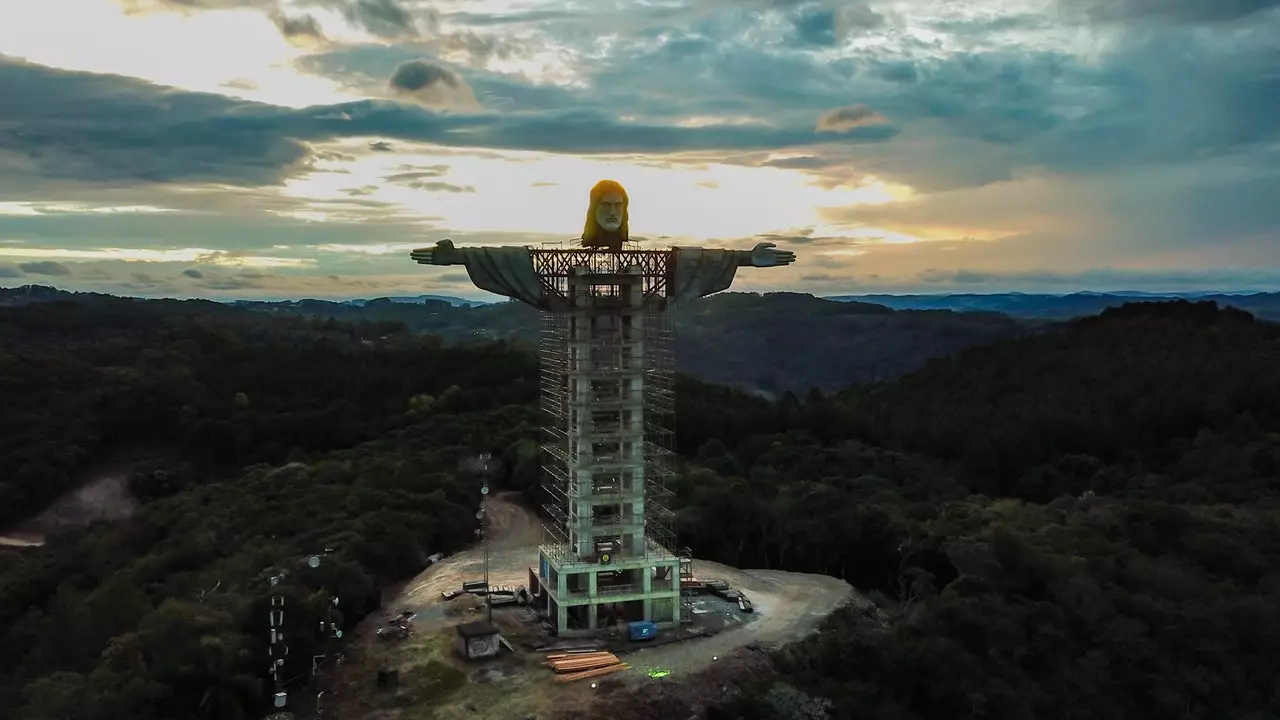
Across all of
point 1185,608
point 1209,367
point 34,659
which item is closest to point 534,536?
point 34,659

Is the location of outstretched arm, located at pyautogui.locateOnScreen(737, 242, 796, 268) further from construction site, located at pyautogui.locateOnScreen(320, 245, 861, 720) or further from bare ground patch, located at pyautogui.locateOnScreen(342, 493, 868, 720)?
bare ground patch, located at pyautogui.locateOnScreen(342, 493, 868, 720)

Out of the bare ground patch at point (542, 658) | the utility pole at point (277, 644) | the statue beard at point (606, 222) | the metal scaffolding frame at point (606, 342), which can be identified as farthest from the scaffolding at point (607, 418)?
the utility pole at point (277, 644)

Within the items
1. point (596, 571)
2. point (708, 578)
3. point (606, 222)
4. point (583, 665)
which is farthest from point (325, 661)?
point (606, 222)

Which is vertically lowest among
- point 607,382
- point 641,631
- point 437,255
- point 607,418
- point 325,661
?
point 325,661

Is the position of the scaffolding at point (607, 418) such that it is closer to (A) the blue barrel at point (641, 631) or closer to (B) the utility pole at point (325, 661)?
(A) the blue barrel at point (641, 631)

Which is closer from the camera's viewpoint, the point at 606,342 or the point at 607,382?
the point at 606,342

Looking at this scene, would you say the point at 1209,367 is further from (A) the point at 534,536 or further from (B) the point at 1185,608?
→ (A) the point at 534,536

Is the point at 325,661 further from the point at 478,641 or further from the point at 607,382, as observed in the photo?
the point at 607,382
